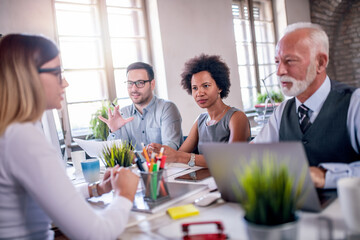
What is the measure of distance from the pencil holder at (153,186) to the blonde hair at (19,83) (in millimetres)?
432

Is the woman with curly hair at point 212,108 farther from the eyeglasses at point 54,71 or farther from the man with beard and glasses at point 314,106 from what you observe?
the eyeglasses at point 54,71

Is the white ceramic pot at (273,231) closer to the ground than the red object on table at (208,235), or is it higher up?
higher up

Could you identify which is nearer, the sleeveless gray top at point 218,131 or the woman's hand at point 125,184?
the woman's hand at point 125,184

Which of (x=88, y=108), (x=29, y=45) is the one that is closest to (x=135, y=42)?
(x=88, y=108)

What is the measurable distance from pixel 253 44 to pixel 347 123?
520 cm

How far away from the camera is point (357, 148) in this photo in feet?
4.50

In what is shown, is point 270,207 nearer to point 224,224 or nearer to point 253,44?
point 224,224

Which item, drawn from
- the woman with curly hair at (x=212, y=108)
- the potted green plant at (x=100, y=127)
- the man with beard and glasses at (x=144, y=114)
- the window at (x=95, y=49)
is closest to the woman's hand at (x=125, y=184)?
the woman with curly hair at (x=212, y=108)

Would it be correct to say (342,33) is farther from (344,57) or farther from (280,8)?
(280,8)

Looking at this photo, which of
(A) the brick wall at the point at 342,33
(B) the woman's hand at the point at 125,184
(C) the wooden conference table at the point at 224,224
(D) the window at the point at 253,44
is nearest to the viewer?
(C) the wooden conference table at the point at 224,224

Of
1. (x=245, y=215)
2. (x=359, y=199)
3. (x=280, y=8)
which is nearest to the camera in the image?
(x=245, y=215)

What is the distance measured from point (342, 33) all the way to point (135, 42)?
4.73 m

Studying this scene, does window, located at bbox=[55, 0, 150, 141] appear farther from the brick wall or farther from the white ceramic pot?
the brick wall

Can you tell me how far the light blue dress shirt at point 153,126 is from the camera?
9.07 feet
